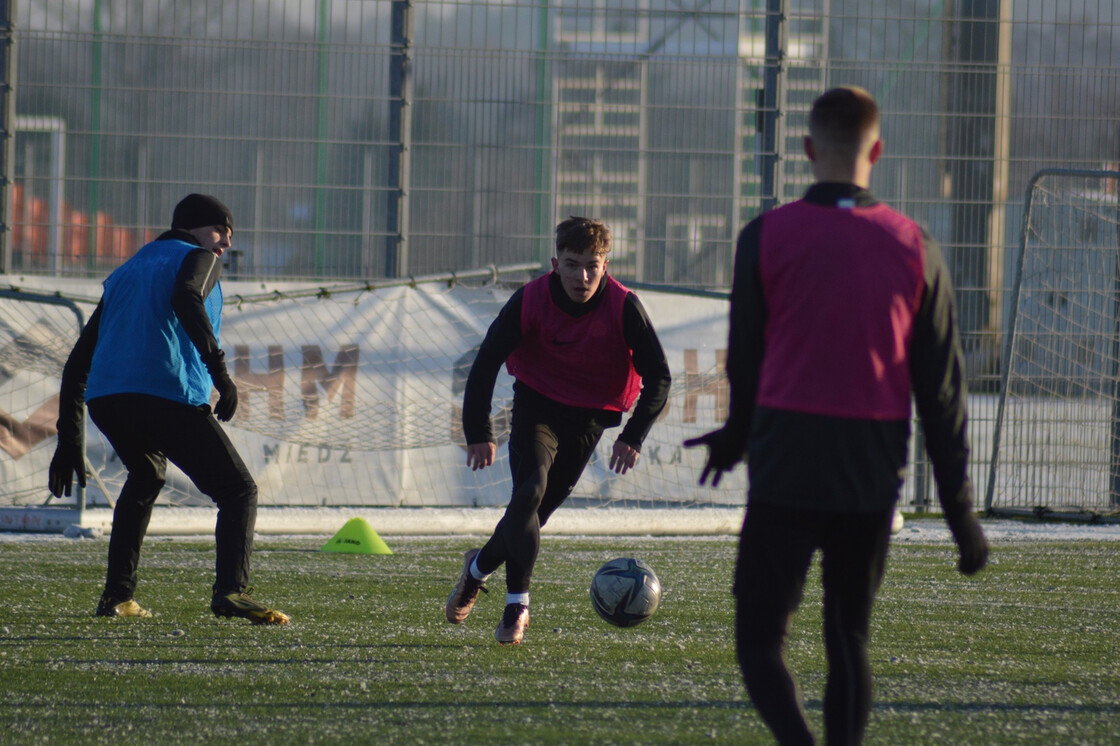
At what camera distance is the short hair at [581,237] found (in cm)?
493

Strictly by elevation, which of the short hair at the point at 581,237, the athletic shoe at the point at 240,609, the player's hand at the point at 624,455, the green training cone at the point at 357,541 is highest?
the short hair at the point at 581,237

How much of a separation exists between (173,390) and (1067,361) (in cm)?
822

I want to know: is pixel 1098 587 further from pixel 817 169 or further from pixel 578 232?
pixel 817 169

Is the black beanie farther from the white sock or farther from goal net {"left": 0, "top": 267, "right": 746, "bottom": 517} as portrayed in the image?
goal net {"left": 0, "top": 267, "right": 746, "bottom": 517}

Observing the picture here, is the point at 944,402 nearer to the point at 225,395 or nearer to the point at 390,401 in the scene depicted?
the point at 225,395

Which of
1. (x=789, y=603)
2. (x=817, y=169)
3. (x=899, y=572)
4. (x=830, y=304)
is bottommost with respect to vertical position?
(x=899, y=572)

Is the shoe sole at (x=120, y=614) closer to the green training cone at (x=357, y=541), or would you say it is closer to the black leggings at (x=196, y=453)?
the black leggings at (x=196, y=453)

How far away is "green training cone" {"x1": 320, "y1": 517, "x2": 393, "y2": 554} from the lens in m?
8.66

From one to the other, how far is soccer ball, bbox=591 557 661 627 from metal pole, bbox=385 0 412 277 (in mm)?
6831

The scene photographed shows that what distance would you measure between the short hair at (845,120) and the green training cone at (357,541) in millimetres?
6201

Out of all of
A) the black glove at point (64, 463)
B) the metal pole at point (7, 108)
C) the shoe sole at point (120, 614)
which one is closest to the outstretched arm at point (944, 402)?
the shoe sole at point (120, 614)

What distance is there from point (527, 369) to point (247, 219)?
6.84 metres

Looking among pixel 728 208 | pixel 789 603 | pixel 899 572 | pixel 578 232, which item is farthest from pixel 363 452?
pixel 789 603

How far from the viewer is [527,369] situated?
17.0 ft
